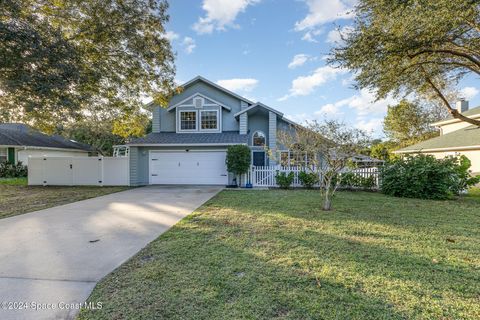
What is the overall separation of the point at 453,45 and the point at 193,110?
1326 cm

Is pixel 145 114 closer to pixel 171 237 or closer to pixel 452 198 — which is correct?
pixel 171 237

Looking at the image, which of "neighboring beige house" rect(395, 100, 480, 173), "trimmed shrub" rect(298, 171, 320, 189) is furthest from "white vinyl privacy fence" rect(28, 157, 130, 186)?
"neighboring beige house" rect(395, 100, 480, 173)

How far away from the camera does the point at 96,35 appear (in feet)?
34.7

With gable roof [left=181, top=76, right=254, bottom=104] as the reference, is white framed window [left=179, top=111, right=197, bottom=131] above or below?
below

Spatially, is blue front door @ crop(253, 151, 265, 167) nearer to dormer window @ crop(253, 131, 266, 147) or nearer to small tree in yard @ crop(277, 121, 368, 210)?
dormer window @ crop(253, 131, 266, 147)

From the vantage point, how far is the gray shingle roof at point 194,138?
14328 mm

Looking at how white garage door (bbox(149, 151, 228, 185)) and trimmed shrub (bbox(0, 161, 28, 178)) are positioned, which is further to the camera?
trimmed shrub (bbox(0, 161, 28, 178))

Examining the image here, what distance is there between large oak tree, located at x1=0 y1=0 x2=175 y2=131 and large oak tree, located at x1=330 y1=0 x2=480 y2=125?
28.4 ft

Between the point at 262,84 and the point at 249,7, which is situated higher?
the point at 249,7

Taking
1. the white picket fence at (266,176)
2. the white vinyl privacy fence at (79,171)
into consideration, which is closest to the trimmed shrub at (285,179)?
the white picket fence at (266,176)

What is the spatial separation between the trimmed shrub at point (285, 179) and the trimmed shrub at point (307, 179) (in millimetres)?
441

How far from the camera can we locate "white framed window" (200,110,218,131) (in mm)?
16375

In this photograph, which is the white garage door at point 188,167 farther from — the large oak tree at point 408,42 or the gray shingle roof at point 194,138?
the large oak tree at point 408,42

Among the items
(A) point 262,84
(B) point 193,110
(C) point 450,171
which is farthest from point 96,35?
(C) point 450,171
